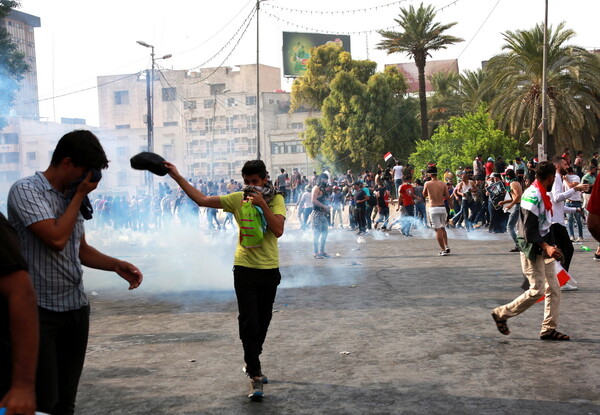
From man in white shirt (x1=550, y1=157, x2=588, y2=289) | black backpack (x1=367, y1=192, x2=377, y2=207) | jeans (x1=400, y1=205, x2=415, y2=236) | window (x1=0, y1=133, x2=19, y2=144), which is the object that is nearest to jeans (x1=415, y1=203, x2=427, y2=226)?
jeans (x1=400, y1=205, x2=415, y2=236)

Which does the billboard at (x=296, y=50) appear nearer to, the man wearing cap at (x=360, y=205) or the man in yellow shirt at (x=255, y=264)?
the man wearing cap at (x=360, y=205)

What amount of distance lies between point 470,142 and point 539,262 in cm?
2821

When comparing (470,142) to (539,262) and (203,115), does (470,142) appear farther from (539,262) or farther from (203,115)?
(203,115)

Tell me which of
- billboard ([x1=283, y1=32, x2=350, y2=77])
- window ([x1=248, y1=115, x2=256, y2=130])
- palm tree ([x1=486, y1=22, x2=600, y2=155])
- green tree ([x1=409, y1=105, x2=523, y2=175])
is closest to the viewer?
palm tree ([x1=486, y1=22, x2=600, y2=155])

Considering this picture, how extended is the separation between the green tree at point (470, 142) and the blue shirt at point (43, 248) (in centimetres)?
3185

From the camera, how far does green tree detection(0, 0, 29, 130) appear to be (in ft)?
60.6


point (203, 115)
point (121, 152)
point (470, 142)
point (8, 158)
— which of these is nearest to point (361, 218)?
point (470, 142)

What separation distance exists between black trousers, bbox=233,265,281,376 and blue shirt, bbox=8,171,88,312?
6.86ft

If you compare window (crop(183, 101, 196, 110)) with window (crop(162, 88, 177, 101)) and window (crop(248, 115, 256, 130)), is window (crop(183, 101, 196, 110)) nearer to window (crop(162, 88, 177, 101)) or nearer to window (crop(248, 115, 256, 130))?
window (crop(162, 88, 177, 101))

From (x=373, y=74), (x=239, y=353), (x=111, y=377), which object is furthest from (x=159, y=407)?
(x=373, y=74)

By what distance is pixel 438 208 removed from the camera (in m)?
15.0

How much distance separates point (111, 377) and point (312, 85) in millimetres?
55605

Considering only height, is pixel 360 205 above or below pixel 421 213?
above

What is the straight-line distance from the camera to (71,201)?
10.2 ft
